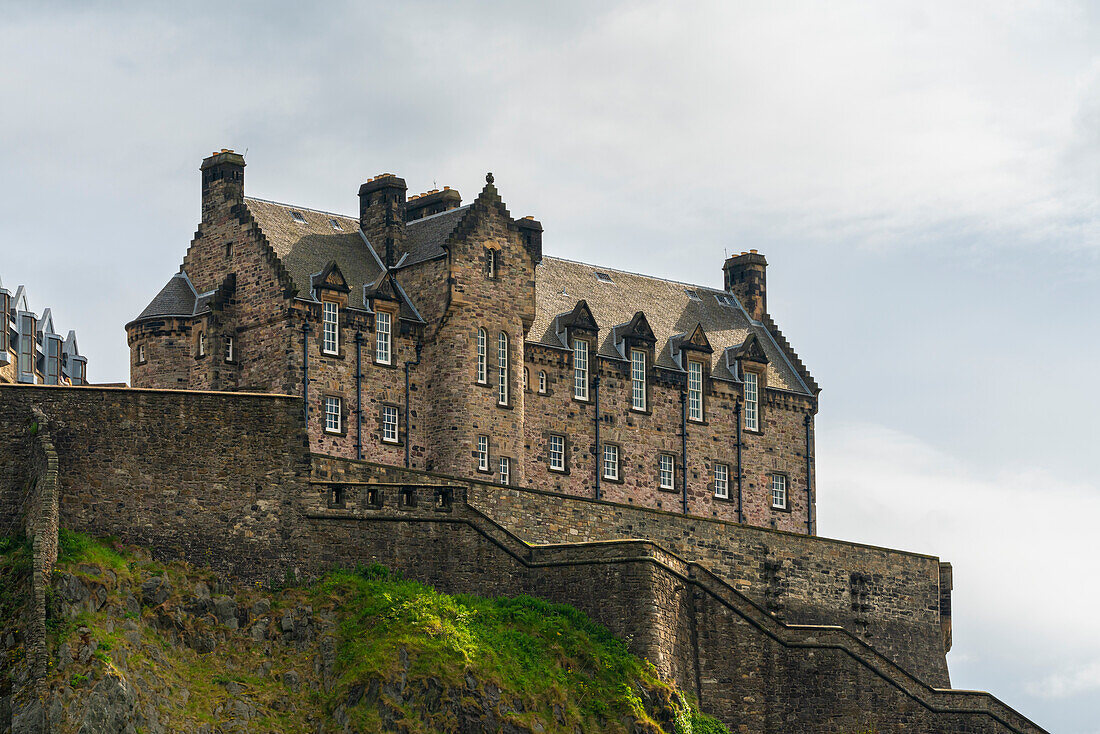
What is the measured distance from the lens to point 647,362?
82.9 m

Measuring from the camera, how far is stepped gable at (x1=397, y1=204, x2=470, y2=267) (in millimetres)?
77312

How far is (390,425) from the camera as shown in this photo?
245 feet

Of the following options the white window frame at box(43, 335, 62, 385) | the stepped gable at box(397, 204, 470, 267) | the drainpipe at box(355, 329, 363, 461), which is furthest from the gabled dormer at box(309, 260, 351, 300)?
the white window frame at box(43, 335, 62, 385)

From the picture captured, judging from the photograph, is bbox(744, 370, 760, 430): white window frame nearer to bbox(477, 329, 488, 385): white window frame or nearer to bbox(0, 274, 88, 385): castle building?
bbox(477, 329, 488, 385): white window frame

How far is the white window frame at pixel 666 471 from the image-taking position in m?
82.1

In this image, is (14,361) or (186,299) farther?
(14,361)

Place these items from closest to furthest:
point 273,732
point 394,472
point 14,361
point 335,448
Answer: point 273,732
point 394,472
point 335,448
point 14,361

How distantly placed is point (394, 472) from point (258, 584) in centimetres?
759

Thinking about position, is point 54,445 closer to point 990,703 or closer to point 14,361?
point 990,703

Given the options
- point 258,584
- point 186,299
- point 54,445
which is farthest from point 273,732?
point 186,299

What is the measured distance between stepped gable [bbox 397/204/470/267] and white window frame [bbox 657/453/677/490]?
39.0 ft

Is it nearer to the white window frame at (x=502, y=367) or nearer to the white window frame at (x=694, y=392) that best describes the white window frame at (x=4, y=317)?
the white window frame at (x=502, y=367)

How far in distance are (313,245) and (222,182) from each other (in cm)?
375

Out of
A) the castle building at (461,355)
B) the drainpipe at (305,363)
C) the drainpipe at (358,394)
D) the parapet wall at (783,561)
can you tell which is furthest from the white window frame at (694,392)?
the drainpipe at (305,363)
